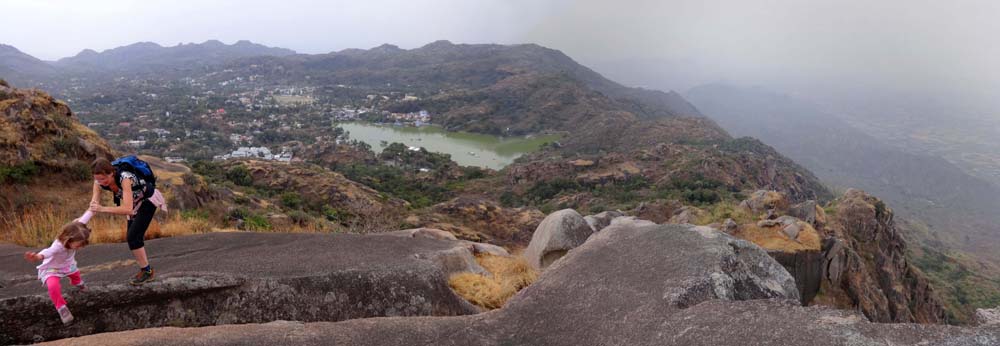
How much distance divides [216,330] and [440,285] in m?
2.74

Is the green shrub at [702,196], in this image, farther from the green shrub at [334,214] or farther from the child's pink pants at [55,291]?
the child's pink pants at [55,291]

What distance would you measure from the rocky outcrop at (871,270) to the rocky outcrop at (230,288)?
40.0 feet

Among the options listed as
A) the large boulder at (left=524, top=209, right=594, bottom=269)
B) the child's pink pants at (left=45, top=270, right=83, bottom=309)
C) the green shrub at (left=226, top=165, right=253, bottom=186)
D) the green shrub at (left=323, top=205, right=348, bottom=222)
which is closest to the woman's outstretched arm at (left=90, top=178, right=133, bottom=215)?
the child's pink pants at (left=45, top=270, right=83, bottom=309)

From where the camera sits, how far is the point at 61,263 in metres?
5.02

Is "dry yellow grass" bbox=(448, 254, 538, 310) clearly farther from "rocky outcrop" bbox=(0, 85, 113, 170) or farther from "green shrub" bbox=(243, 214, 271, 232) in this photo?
"rocky outcrop" bbox=(0, 85, 113, 170)

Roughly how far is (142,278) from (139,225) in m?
0.82

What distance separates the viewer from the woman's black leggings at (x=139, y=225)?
571 cm

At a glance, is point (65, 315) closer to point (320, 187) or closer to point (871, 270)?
point (871, 270)

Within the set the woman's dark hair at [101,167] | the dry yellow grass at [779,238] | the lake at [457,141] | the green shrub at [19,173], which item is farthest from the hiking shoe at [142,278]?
the lake at [457,141]

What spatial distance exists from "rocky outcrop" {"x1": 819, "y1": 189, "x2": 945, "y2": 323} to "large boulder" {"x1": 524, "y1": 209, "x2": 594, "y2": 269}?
7329 millimetres

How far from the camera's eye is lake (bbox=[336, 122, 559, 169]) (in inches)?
3588

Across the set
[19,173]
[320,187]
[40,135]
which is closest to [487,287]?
[19,173]

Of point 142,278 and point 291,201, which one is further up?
point 142,278

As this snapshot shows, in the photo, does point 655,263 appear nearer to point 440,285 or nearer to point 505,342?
point 505,342
